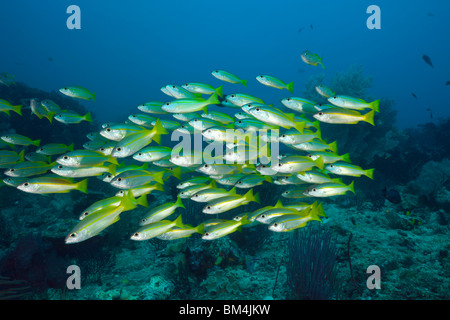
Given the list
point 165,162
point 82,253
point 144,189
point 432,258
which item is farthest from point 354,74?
point 82,253

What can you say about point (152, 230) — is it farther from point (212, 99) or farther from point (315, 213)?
point (212, 99)

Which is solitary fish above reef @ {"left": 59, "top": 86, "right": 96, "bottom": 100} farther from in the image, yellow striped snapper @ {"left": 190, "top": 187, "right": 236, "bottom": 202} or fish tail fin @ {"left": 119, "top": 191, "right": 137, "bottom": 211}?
yellow striped snapper @ {"left": 190, "top": 187, "right": 236, "bottom": 202}

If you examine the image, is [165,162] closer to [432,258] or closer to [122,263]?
[122,263]

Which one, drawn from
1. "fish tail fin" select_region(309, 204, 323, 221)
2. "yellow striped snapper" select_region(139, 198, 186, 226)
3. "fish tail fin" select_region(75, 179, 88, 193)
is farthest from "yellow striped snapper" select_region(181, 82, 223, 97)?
"fish tail fin" select_region(309, 204, 323, 221)

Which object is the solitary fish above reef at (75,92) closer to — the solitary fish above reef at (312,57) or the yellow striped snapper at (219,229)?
the yellow striped snapper at (219,229)

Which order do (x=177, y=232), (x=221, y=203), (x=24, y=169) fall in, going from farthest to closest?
1. (x=24, y=169)
2. (x=221, y=203)
3. (x=177, y=232)

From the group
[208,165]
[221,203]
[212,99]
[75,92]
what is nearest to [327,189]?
A: [221,203]

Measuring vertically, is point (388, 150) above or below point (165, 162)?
above

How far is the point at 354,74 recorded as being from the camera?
12.2 m

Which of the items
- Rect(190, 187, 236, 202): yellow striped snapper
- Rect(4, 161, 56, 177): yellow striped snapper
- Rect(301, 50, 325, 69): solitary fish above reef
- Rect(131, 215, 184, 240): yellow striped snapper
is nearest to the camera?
Rect(131, 215, 184, 240): yellow striped snapper

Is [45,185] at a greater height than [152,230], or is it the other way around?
[45,185]

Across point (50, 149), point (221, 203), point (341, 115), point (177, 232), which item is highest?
point (341, 115)

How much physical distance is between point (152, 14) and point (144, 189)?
187528 mm
